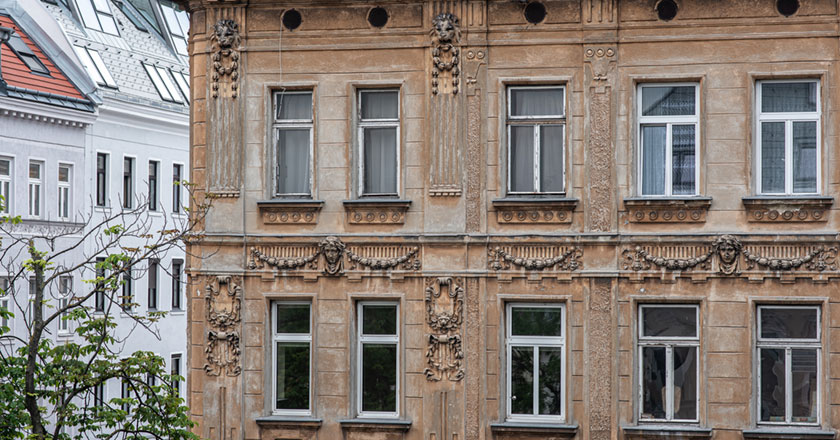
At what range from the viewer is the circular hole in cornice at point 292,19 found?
23859mm

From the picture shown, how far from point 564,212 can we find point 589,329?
196 cm

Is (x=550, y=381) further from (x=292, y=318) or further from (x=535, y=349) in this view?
(x=292, y=318)

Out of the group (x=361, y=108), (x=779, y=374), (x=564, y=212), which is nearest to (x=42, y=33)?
(x=361, y=108)

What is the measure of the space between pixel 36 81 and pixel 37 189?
346 centimetres

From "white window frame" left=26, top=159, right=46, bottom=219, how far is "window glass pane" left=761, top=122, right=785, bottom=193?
1090 inches

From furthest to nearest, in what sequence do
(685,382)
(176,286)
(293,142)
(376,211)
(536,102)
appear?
(176,286)
(293,142)
(376,211)
(536,102)
(685,382)

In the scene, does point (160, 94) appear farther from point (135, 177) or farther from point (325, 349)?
point (325, 349)

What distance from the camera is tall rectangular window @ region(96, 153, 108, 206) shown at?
48.1 metres

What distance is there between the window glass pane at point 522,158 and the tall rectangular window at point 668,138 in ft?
5.92

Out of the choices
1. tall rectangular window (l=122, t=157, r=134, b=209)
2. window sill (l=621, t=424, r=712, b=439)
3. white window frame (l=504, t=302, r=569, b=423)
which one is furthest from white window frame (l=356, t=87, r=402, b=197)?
tall rectangular window (l=122, t=157, r=134, b=209)

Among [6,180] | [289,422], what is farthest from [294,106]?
[6,180]

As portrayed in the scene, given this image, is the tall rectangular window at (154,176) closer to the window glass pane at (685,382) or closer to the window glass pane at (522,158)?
the window glass pane at (522,158)

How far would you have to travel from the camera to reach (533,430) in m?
22.8

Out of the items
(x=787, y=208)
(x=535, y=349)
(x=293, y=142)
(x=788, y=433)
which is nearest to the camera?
(x=788, y=433)
